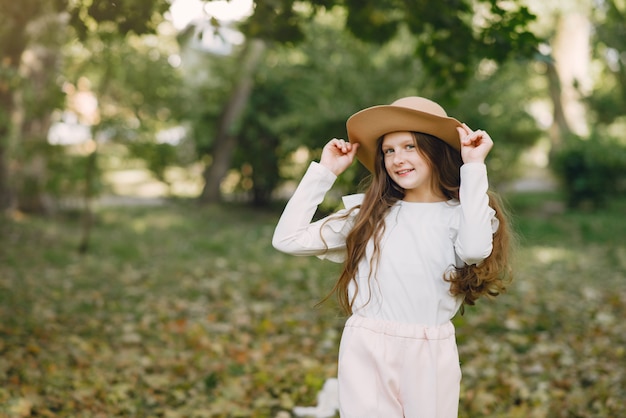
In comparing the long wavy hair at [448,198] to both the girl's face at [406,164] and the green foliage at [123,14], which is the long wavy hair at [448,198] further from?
the green foliage at [123,14]

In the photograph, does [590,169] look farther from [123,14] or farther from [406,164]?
[406,164]

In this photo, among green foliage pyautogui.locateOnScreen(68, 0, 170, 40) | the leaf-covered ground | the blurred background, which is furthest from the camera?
the blurred background

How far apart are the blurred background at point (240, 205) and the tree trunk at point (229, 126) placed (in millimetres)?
51

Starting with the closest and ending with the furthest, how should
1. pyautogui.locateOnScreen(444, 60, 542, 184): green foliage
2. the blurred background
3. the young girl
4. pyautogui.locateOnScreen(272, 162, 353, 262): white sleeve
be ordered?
1. the young girl
2. pyautogui.locateOnScreen(272, 162, 353, 262): white sleeve
3. the blurred background
4. pyautogui.locateOnScreen(444, 60, 542, 184): green foliage

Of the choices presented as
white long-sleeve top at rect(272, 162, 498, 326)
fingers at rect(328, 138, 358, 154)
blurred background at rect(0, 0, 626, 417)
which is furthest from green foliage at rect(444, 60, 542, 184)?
white long-sleeve top at rect(272, 162, 498, 326)

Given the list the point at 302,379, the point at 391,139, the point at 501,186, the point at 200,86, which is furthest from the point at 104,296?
the point at 501,186

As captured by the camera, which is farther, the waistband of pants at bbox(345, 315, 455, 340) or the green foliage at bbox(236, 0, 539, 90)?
the green foliage at bbox(236, 0, 539, 90)

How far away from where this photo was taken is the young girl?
2.22 m

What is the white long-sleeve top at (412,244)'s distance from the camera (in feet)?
6.98

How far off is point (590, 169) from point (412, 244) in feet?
43.3

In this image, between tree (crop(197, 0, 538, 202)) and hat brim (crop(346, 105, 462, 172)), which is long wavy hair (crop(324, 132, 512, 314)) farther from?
tree (crop(197, 0, 538, 202))

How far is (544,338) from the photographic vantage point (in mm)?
5371

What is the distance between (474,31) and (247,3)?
1.79 m

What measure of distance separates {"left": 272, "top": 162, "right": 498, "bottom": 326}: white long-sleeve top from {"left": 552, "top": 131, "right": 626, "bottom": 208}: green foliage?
12.7 m
